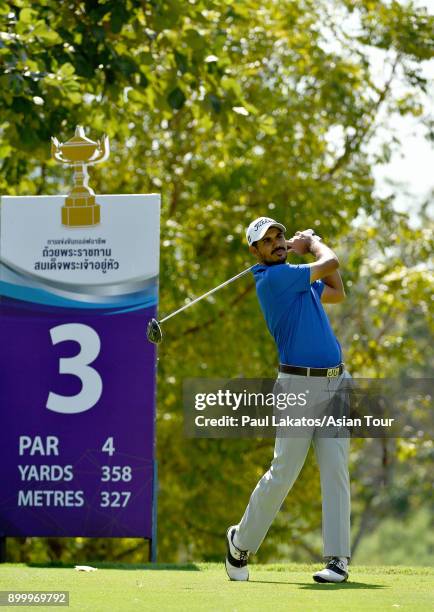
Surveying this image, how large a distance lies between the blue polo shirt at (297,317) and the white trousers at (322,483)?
0.11 m

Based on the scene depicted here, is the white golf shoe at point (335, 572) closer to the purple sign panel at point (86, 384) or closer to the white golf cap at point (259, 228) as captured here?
the white golf cap at point (259, 228)

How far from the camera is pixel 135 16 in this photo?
11.5 meters

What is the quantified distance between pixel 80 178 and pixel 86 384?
4.74 feet

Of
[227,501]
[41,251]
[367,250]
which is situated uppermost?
[367,250]

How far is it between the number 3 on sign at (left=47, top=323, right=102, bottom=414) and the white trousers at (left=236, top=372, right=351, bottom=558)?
2.21 m

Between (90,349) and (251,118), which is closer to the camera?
(90,349)

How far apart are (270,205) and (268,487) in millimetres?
9200

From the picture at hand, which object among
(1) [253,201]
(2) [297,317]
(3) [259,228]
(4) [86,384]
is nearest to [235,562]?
(2) [297,317]

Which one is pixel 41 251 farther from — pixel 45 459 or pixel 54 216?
pixel 45 459

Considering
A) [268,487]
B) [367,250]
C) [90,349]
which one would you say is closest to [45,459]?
[90,349]

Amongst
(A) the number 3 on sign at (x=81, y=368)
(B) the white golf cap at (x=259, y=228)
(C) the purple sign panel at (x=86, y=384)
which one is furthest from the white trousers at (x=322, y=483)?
(A) the number 3 on sign at (x=81, y=368)

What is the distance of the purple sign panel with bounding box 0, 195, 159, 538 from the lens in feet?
27.7

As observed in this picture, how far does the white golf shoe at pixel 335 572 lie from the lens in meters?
6.46

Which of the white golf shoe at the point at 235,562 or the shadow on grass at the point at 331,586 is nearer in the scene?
the shadow on grass at the point at 331,586
